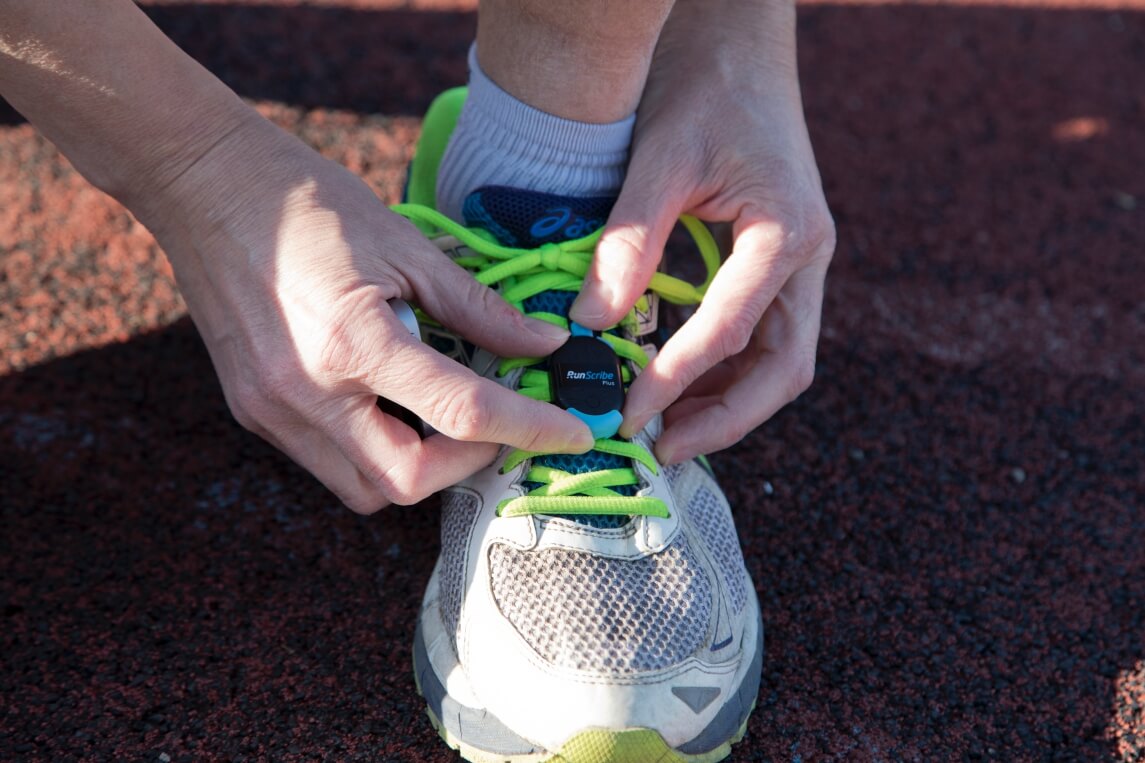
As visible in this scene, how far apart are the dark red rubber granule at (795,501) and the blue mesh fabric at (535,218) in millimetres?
384

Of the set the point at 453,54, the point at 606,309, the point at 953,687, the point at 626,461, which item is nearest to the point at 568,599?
the point at 626,461

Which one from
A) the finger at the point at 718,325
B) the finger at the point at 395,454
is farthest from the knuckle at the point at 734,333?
the finger at the point at 395,454

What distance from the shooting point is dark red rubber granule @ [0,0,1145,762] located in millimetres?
1146

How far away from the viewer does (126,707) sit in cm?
111

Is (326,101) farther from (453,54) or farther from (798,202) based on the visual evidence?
(798,202)

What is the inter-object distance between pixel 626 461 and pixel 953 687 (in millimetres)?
489

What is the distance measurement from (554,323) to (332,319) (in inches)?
12.1

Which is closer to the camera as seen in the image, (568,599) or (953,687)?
(568,599)

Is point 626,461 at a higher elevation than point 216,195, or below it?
below

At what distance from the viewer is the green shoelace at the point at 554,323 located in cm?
111

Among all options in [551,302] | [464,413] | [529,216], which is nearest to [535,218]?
[529,216]

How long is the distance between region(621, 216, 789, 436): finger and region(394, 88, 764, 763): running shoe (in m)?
0.04
